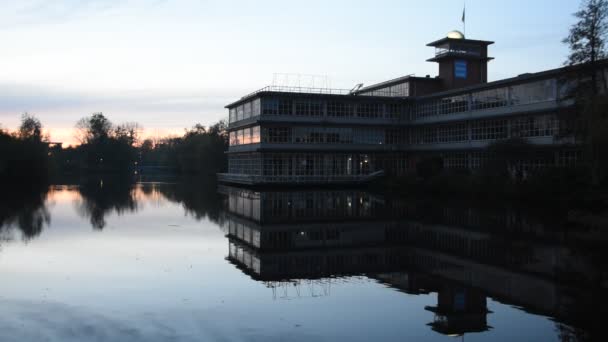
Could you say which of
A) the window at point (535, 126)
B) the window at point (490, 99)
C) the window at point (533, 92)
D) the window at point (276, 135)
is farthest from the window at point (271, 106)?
the window at point (535, 126)

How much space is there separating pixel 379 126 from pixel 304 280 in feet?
201

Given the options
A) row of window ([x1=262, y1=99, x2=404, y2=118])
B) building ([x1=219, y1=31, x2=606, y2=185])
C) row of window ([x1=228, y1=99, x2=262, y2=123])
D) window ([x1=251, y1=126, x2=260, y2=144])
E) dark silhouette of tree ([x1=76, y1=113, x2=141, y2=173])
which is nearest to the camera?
building ([x1=219, y1=31, x2=606, y2=185])

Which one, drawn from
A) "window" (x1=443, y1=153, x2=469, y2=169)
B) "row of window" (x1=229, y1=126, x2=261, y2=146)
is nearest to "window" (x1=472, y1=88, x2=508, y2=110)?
"window" (x1=443, y1=153, x2=469, y2=169)

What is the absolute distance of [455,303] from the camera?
14609 millimetres

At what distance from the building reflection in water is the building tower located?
46.3 metres

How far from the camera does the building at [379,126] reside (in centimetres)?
6556

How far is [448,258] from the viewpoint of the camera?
21.1 meters

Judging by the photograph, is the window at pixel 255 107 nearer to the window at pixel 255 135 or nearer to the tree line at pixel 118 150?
the window at pixel 255 135

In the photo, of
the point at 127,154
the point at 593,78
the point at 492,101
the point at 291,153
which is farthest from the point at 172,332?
the point at 127,154

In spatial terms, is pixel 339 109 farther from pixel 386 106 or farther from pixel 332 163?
pixel 332 163

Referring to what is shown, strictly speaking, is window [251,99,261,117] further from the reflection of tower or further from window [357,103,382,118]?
the reflection of tower

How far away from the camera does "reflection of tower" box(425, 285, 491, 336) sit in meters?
12.6

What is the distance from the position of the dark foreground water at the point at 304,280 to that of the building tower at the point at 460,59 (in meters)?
50.0

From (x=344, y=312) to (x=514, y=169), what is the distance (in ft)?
160
